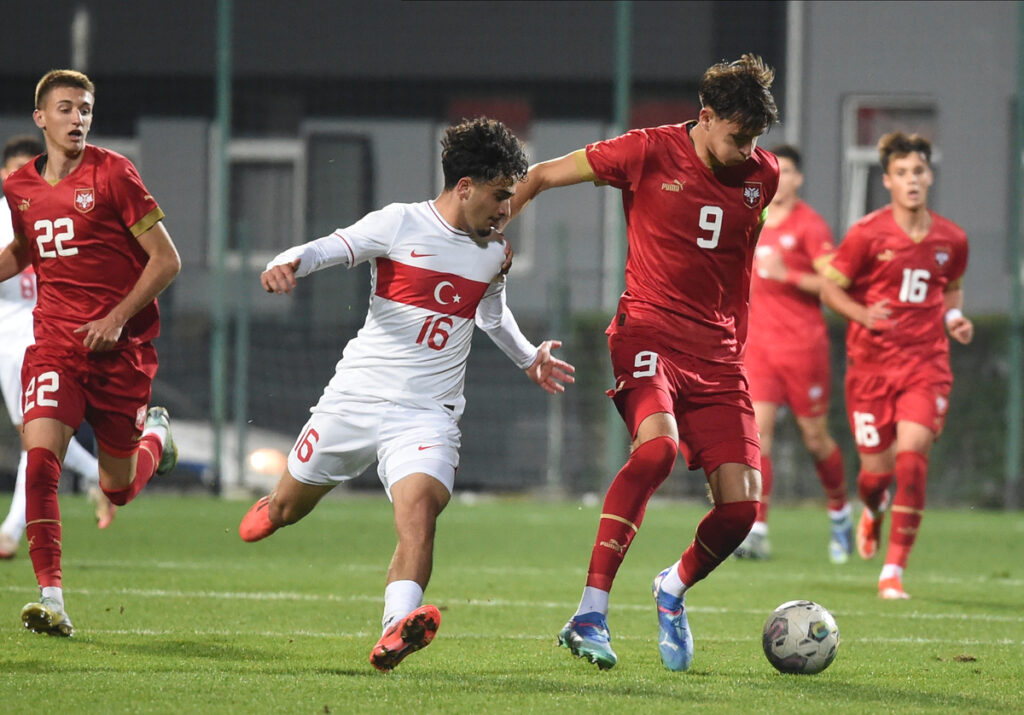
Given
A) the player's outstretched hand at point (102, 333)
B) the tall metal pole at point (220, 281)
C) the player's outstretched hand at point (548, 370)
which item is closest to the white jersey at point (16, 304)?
the player's outstretched hand at point (102, 333)

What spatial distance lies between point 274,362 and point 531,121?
4582 mm

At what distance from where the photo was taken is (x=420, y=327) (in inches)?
211

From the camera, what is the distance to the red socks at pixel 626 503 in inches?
210

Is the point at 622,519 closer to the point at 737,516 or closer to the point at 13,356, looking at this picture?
the point at 737,516

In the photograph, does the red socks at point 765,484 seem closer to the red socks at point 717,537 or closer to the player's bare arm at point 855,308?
the player's bare arm at point 855,308

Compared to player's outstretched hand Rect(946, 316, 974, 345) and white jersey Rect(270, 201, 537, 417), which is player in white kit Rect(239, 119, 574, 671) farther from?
player's outstretched hand Rect(946, 316, 974, 345)

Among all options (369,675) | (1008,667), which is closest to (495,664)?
(369,675)

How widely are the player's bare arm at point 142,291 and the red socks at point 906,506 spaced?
12.8ft

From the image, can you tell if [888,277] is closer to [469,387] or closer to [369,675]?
→ [369,675]

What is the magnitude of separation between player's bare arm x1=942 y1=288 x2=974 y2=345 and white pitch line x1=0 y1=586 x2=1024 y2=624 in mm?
1494

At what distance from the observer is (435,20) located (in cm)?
1658

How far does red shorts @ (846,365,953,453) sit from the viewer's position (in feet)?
26.6

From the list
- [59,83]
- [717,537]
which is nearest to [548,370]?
[717,537]

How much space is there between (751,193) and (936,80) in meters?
12.4
